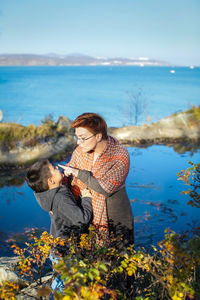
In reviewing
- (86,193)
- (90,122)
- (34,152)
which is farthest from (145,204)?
(90,122)

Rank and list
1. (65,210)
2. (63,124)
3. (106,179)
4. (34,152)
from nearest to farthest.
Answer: (65,210)
(106,179)
(34,152)
(63,124)

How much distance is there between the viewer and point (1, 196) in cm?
772

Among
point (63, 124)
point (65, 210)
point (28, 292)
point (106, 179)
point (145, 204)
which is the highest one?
point (106, 179)

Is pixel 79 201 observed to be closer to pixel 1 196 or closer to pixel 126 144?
pixel 1 196

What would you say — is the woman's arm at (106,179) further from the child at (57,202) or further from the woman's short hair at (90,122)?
the woman's short hair at (90,122)

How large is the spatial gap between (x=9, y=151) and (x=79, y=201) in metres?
7.67

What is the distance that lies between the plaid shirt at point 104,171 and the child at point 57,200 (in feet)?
0.47

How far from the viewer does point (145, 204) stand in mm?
6930

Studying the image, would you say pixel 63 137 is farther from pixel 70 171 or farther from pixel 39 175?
pixel 39 175

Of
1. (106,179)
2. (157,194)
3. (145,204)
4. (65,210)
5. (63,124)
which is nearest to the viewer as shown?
(65,210)

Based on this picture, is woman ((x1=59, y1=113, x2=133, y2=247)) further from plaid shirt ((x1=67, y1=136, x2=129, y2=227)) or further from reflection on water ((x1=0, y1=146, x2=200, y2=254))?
reflection on water ((x1=0, y1=146, x2=200, y2=254))

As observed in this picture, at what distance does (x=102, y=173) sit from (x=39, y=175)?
0.53m

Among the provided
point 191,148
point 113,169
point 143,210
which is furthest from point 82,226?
point 191,148

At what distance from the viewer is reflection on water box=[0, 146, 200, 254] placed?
5922mm
